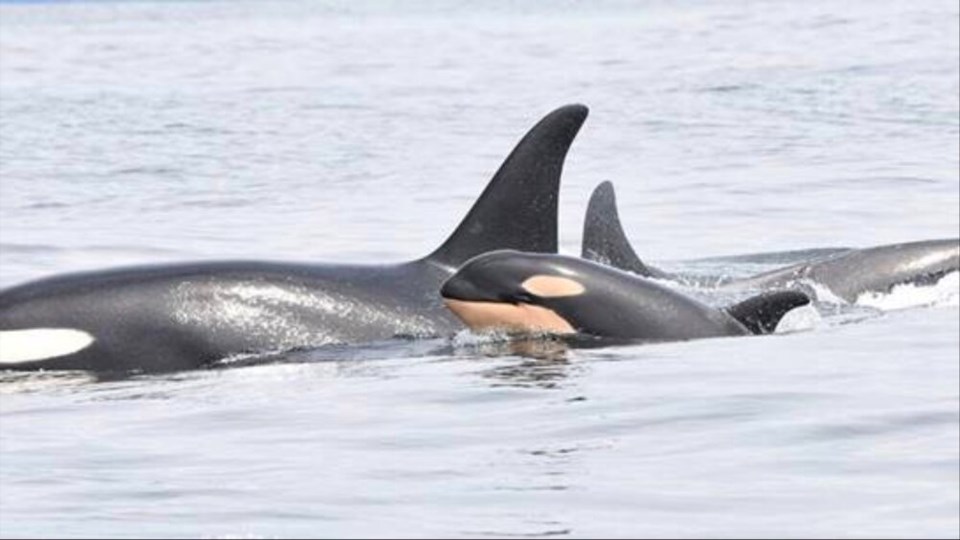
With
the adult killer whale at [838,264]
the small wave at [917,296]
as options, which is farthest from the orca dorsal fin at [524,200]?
the adult killer whale at [838,264]

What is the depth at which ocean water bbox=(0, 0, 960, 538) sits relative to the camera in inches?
319

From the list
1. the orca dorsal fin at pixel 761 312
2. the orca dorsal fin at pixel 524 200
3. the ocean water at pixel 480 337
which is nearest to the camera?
the ocean water at pixel 480 337

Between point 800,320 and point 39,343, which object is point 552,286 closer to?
point 800,320

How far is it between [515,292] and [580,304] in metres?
0.28

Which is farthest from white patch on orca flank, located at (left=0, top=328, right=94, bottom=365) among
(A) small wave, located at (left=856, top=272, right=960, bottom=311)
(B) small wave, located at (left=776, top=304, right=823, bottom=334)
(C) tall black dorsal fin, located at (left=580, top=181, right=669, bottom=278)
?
(A) small wave, located at (left=856, top=272, right=960, bottom=311)

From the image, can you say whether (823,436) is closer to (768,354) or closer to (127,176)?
(768,354)

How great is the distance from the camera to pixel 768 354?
431 inches

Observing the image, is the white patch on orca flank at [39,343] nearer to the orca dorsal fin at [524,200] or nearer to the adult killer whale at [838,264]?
the orca dorsal fin at [524,200]

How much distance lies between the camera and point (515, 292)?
37.8ft

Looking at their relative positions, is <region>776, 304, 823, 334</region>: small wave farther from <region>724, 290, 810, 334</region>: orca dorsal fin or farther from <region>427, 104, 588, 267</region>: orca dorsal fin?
<region>427, 104, 588, 267</region>: orca dorsal fin

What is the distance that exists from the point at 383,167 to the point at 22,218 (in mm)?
5141

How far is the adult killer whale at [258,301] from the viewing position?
11531 millimetres

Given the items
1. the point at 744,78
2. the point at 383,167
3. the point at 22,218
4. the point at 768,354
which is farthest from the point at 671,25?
the point at 768,354

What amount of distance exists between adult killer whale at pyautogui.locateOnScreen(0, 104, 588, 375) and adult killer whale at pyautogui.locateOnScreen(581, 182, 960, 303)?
92.7 inches
